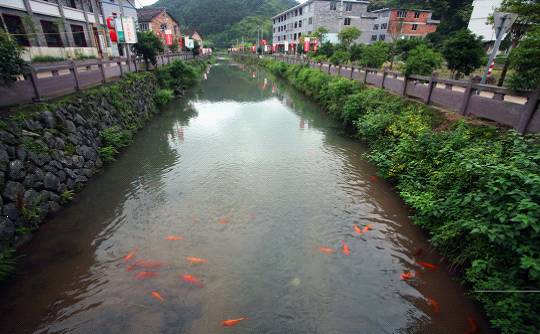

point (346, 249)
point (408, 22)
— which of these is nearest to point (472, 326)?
point (346, 249)

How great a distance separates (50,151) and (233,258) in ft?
20.9

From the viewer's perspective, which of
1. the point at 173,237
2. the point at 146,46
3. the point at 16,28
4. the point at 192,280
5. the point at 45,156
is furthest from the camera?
the point at 16,28

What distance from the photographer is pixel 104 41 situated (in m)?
33.3

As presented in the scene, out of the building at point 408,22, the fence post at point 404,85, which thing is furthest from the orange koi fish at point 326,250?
the building at point 408,22

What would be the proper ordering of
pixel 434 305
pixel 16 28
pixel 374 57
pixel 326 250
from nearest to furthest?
pixel 434 305 < pixel 326 250 < pixel 374 57 < pixel 16 28

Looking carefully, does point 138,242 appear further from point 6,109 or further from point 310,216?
point 6,109

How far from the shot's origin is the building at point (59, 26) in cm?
2083

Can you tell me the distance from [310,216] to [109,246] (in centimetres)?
509

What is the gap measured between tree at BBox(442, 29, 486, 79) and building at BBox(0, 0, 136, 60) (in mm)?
23802

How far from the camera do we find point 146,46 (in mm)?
20562

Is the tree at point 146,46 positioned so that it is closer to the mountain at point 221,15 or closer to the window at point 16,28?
the window at point 16,28

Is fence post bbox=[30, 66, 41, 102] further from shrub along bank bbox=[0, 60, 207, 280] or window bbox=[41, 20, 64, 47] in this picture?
window bbox=[41, 20, 64, 47]

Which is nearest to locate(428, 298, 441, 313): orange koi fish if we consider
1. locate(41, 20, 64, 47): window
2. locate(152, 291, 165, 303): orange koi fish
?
locate(152, 291, 165, 303): orange koi fish

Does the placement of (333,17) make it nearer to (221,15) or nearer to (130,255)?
(130,255)
